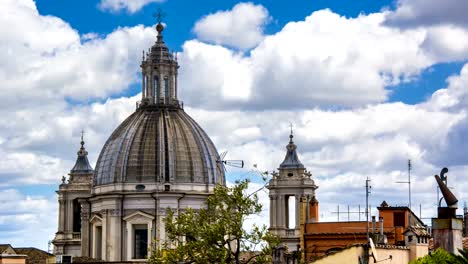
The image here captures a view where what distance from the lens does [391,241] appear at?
210 ft

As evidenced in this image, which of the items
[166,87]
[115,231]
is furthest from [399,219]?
[166,87]

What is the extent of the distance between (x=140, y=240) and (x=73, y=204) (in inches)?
713

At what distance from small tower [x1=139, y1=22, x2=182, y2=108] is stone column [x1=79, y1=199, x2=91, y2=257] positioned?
9.50 metres

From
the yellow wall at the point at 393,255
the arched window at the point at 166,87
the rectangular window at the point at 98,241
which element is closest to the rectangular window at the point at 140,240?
the rectangular window at the point at 98,241

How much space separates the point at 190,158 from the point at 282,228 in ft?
53.4

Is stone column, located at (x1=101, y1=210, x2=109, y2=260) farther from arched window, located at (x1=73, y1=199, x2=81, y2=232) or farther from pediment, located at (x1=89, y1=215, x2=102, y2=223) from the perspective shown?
arched window, located at (x1=73, y1=199, x2=81, y2=232)

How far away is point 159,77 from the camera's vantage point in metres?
115

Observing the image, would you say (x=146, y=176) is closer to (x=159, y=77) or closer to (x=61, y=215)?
(x=159, y=77)

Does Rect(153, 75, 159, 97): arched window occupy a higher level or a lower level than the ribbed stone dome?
higher

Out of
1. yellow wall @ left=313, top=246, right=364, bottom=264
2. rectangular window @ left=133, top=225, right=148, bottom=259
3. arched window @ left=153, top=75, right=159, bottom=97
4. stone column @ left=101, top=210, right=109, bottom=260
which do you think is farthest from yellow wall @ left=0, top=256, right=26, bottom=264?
arched window @ left=153, top=75, right=159, bottom=97

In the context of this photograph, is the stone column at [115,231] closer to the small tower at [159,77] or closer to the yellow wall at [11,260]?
the small tower at [159,77]

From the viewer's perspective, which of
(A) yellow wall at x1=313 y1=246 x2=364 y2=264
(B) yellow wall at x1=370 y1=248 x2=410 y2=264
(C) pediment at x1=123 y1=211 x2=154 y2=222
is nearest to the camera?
(A) yellow wall at x1=313 y1=246 x2=364 y2=264

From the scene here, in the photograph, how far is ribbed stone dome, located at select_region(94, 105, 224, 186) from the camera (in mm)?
110125

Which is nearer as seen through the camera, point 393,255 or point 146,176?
point 393,255
